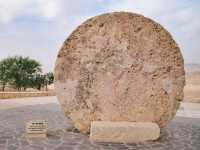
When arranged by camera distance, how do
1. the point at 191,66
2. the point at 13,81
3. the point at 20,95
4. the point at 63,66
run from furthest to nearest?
the point at 191,66, the point at 13,81, the point at 20,95, the point at 63,66

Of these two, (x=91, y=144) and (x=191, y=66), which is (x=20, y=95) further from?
(x=191, y=66)

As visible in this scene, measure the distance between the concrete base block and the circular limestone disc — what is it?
50 cm

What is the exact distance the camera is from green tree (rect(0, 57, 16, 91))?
4062 centimetres

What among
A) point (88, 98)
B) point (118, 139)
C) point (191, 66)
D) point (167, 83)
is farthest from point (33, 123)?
point (191, 66)

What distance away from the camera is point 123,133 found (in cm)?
675

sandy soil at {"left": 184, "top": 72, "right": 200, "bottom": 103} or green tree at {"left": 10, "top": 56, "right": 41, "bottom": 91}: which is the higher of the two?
green tree at {"left": 10, "top": 56, "right": 41, "bottom": 91}

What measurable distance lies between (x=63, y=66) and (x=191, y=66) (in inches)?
3919

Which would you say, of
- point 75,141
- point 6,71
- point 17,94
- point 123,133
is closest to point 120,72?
point 123,133

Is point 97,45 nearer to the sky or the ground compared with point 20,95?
nearer to the sky

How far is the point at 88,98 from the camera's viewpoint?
7406mm

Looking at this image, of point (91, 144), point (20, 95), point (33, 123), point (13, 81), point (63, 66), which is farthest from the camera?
point (13, 81)

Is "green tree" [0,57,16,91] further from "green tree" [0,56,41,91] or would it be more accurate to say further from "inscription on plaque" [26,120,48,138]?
"inscription on plaque" [26,120,48,138]

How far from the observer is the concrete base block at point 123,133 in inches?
265

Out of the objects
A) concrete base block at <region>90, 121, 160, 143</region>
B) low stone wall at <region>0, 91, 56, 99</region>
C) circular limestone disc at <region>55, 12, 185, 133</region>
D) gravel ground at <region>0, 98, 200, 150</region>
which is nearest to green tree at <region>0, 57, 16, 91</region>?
low stone wall at <region>0, 91, 56, 99</region>
